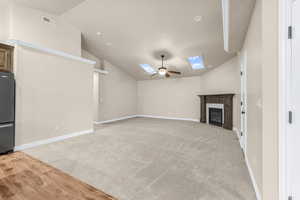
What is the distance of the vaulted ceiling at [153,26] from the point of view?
3.35 metres

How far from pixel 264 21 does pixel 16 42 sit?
4.96 metres

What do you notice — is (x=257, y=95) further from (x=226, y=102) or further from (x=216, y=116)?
(x=216, y=116)

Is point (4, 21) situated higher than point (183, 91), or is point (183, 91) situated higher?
point (4, 21)

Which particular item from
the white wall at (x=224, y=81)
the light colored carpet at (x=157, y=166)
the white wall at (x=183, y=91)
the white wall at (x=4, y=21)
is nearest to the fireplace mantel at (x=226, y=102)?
the white wall at (x=224, y=81)

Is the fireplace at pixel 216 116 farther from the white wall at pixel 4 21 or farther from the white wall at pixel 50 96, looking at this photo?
the white wall at pixel 4 21

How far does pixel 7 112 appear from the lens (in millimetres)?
3014

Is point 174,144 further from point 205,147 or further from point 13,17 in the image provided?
point 13,17

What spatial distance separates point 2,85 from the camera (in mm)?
2910

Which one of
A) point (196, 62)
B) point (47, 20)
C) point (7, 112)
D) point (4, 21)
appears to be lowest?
point (7, 112)
